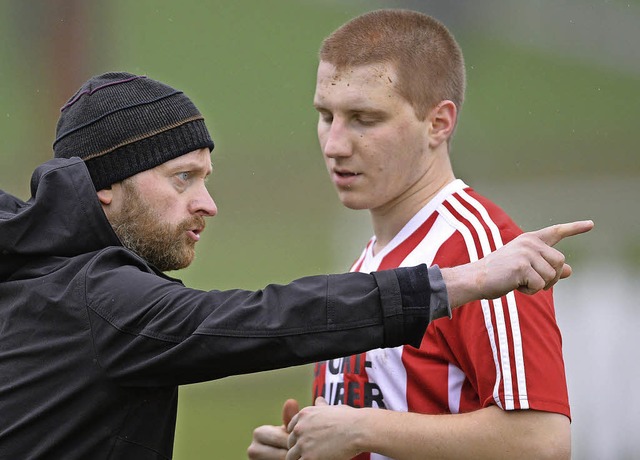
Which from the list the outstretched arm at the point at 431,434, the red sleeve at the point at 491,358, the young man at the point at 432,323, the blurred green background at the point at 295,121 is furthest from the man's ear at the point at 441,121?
the blurred green background at the point at 295,121

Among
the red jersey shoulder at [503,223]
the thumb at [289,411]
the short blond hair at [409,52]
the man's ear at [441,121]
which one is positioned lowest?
the thumb at [289,411]

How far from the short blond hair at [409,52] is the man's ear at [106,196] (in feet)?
1.84

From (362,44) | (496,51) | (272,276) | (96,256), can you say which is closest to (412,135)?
(362,44)

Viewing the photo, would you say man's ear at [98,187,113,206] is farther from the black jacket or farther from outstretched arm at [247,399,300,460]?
outstretched arm at [247,399,300,460]

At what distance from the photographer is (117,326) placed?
1.69 m

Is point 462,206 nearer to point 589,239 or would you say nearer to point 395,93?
point 395,93

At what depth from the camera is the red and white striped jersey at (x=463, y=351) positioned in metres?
1.82

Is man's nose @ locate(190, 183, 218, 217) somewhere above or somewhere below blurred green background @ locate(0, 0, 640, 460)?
below

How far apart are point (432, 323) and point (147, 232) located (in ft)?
2.06

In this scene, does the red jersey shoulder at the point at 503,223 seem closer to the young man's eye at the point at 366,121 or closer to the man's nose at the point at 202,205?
the young man's eye at the point at 366,121

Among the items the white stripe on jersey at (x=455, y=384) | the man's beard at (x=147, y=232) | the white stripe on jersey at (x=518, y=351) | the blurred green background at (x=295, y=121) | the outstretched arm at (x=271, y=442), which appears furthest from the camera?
the blurred green background at (x=295, y=121)

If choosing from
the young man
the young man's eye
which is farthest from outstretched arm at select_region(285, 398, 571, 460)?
the young man's eye

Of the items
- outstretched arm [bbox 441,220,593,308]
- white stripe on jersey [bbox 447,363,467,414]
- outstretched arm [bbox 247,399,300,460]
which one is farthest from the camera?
outstretched arm [bbox 247,399,300,460]

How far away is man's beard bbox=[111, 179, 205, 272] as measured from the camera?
207 cm
